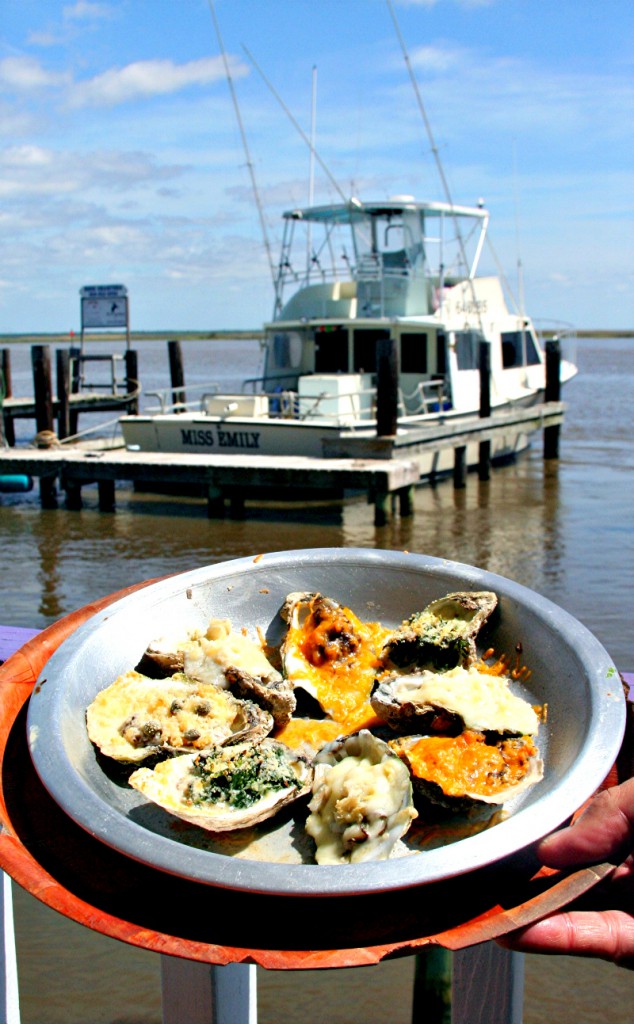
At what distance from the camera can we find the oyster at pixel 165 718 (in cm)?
191

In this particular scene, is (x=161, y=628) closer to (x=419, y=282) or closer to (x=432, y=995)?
(x=432, y=995)

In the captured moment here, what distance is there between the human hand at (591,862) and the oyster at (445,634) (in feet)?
2.28

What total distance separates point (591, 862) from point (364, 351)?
17551 millimetres

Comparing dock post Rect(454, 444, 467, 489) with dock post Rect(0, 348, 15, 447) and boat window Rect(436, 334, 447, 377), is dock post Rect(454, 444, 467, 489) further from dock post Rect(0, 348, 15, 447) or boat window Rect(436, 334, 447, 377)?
dock post Rect(0, 348, 15, 447)

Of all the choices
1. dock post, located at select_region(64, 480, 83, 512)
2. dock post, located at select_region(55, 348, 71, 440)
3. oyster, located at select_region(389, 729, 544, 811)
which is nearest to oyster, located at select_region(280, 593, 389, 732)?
oyster, located at select_region(389, 729, 544, 811)

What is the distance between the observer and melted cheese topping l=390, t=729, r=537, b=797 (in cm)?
175

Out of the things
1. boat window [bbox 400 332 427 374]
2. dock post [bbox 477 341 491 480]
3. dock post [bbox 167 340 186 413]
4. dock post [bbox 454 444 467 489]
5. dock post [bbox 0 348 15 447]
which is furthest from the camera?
dock post [bbox 0 348 15 447]

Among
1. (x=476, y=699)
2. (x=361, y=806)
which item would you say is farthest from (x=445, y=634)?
(x=361, y=806)

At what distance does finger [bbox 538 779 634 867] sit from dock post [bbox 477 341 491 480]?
1645 centimetres

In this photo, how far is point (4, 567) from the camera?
42.2 feet

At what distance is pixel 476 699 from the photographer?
2.00 meters

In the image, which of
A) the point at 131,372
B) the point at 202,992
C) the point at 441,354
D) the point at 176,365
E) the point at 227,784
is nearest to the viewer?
the point at 227,784

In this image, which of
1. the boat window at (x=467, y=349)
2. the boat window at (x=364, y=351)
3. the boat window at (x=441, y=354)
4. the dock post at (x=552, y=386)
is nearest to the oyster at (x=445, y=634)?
the boat window at (x=441, y=354)

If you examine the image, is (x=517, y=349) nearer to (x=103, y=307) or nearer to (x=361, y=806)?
(x=103, y=307)
